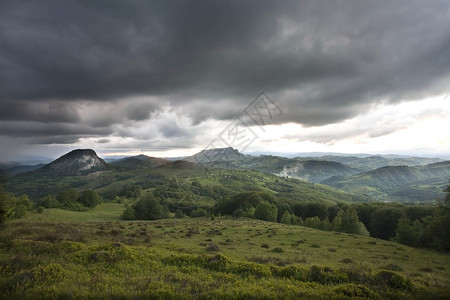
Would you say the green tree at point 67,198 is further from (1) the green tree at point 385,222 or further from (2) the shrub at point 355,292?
(1) the green tree at point 385,222

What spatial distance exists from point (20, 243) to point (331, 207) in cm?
12319

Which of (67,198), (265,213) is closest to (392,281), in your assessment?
(265,213)

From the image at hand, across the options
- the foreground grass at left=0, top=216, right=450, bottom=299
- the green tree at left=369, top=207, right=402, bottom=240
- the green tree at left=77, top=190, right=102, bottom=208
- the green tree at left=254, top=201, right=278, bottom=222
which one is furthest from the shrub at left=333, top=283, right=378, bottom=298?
the green tree at left=77, top=190, right=102, bottom=208

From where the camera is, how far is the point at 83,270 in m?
12.9

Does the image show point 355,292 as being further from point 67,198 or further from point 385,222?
point 67,198

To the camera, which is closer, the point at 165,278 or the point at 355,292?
the point at 355,292

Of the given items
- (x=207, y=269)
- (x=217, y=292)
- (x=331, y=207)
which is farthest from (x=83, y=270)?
(x=331, y=207)

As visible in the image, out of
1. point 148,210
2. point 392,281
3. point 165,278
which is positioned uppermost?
point 165,278

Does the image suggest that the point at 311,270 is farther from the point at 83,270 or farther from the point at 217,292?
the point at 83,270

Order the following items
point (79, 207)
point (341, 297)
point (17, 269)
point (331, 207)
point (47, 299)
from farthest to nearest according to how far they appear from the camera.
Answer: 1. point (331, 207)
2. point (79, 207)
3. point (17, 269)
4. point (341, 297)
5. point (47, 299)

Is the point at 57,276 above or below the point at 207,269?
above

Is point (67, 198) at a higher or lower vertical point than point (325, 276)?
lower

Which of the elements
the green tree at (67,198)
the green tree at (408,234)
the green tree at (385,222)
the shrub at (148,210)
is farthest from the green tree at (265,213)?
the green tree at (67,198)

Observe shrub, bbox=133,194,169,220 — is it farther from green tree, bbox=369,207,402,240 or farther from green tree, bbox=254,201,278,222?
green tree, bbox=369,207,402,240
